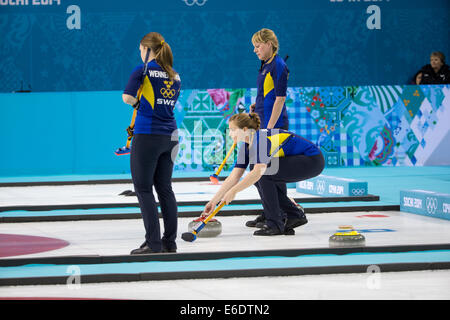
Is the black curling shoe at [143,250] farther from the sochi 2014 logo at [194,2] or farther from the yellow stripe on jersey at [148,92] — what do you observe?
the sochi 2014 logo at [194,2]

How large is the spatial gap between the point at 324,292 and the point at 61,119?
8.26m

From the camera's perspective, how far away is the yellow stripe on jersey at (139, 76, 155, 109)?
16.3ft

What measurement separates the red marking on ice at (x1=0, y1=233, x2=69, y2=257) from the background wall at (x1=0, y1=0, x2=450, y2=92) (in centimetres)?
846

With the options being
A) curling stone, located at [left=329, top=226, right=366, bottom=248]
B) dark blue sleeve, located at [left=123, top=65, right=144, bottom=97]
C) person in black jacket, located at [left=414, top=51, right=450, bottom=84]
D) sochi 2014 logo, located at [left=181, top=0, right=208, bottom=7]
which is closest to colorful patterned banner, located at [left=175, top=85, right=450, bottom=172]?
person in black jacket, located at [left=414, top=51, right=450, bottom=84]

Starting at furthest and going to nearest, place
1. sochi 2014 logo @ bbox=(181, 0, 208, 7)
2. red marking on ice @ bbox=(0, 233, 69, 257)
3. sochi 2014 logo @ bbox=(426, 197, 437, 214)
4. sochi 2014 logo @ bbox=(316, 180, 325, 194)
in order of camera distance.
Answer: sochi 2014 logo @ bbox=(181, 0, 208, 7)
sochi 2014 logo @ bbox=(316, 180, 325, 194)
sochi 2014 logo @ bbox=(426, 197, 437, 214)
red marking on ice @ bbox=(0, 233, 69, 257)

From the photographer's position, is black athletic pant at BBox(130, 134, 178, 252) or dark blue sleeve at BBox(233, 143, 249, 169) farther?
dark blue sleeve at BBox(233, 143, 249, 169)

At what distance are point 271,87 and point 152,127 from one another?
1467 millimetres

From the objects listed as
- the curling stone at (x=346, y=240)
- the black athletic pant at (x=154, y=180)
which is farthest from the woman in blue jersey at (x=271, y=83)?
the black athletic pant at (x=154, y=180)

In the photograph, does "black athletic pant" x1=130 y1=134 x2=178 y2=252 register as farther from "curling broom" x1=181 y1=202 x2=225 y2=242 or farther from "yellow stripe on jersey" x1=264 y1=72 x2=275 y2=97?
"yellow stripe on jersey" x1=264 y1=72 x2=275 y2=97

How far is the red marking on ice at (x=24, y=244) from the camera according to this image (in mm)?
5328

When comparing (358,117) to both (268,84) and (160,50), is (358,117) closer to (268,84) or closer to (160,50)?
(268,84)

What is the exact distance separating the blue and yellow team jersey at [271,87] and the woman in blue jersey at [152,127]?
121 cm

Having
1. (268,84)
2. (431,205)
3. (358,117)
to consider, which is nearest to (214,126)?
(358,117)

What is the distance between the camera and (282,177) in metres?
5.84
